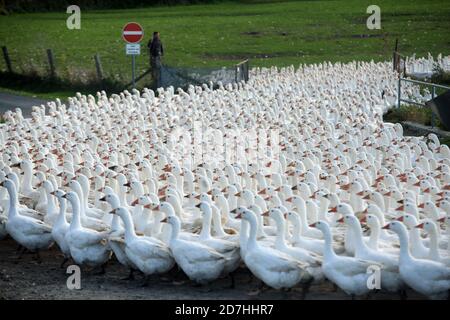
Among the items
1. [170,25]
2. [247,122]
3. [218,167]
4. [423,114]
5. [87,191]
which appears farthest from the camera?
[170,25]

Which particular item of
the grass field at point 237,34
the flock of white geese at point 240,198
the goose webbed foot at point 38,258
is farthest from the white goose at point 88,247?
the grass field at point 237,34

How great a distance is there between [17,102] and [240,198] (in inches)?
612

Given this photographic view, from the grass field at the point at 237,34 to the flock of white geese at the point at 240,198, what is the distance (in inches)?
484

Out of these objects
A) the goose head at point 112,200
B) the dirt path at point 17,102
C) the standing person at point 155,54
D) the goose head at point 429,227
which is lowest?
the dirt path at point 17,102

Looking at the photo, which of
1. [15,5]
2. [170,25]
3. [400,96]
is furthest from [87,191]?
[15,5]

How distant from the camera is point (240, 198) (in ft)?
39.1

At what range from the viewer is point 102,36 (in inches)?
1737

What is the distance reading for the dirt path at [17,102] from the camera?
24.6 metres

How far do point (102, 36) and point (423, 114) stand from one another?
86.0ft

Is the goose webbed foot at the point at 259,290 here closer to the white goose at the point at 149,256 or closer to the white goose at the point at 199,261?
the white goose at the point at 199,261

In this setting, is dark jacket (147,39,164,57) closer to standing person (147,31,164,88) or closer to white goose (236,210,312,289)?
standing person (147,31,164,88)

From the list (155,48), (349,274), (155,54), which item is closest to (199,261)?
(349,274)

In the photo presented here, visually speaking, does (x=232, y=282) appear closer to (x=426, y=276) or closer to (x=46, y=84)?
(x=426, y=276)
